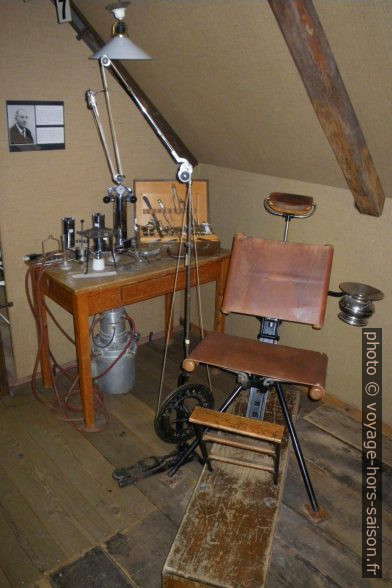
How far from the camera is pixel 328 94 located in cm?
180

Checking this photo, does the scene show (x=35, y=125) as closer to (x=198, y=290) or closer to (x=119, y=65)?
(x=119, y=65)

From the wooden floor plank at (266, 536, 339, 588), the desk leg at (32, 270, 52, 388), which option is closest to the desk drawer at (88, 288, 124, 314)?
the desk leg at (32, 270, 52, 388)

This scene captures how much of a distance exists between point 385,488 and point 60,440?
167 centimetres

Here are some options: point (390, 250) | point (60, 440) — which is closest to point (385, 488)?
point (390, 250)

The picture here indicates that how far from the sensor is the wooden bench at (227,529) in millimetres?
1617

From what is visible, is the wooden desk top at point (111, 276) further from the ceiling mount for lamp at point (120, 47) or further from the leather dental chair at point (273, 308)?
the ceiling mount for lamp at point (120, 47)

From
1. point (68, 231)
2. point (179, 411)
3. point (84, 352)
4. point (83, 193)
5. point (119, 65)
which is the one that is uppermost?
point (119, 65)

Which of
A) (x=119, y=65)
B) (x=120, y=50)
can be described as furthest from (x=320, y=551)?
(x=119, y=65)

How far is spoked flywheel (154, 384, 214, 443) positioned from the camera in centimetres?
207

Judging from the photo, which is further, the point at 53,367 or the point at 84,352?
the point at 53,367

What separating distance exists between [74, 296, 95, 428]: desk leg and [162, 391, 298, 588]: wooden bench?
74 centimetres

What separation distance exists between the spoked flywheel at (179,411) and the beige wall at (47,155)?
117cm

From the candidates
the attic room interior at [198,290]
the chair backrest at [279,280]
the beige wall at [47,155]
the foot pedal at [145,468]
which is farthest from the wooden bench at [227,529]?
the beige wall at [47,155]

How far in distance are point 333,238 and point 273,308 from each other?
69 centimetres
